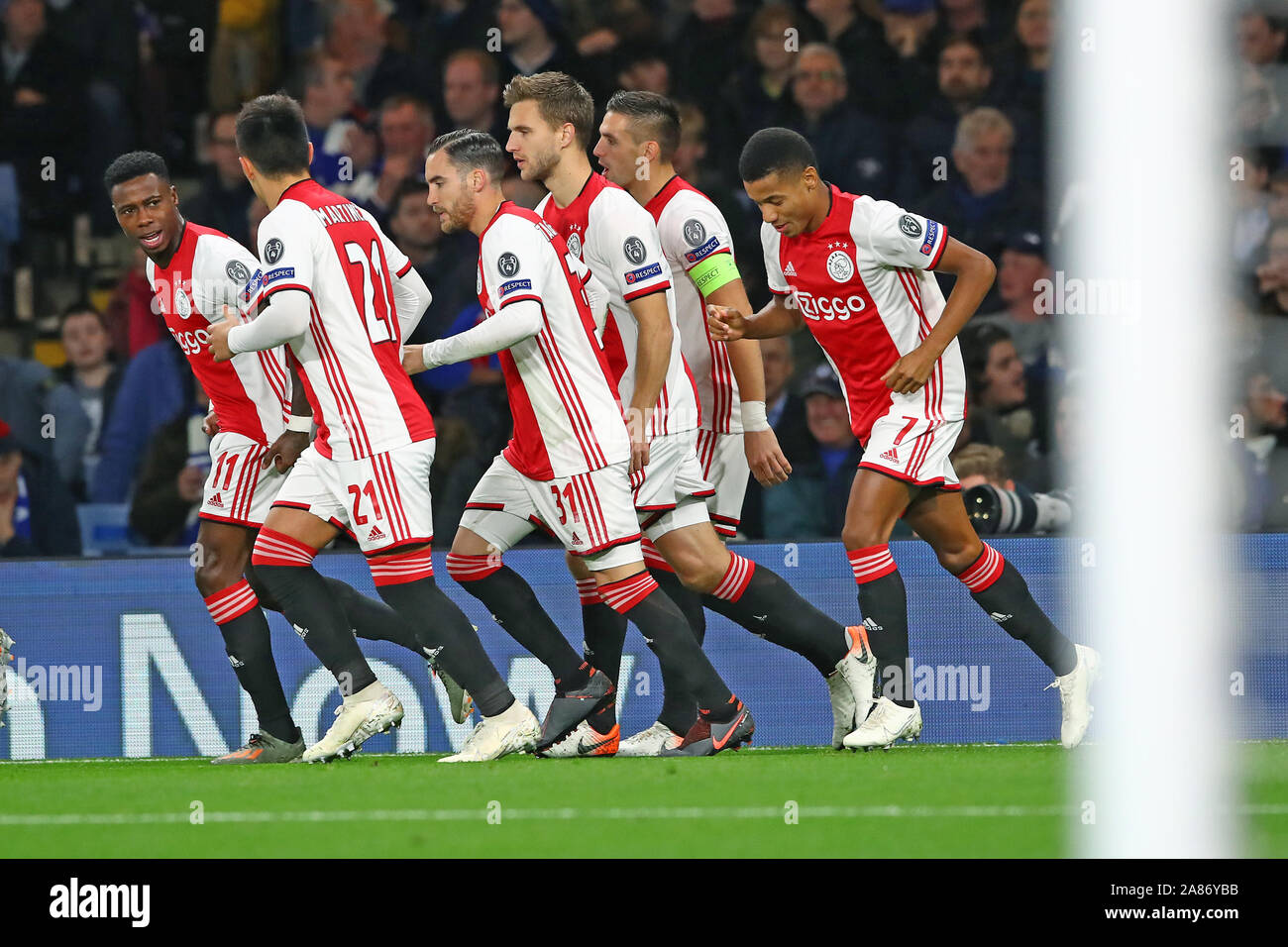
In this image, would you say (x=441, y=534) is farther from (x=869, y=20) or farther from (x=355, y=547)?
(x=869, y=20)

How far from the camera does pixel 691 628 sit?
5668 mm

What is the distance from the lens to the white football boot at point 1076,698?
→ 5637 millimetres

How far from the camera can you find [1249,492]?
693 cm

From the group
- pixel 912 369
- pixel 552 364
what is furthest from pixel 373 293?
pixel 912 369

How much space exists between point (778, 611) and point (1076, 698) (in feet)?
3.26

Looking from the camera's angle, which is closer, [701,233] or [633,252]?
[633,252]

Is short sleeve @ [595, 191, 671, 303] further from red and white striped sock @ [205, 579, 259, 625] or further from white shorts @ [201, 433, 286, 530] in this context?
red and white striped sock @ [205, 579, 259, 625]

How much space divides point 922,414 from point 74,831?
2775 millimetres

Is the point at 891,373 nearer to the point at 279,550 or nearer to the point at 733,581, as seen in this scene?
the point at 733,581

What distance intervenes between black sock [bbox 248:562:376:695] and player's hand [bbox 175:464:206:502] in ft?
9.06

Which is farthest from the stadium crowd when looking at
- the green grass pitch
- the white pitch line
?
the white pitch line

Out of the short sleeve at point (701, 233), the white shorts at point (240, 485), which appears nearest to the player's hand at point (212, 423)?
the white shorts at point (240, 485)

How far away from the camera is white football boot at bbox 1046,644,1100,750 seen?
564 centimetres
